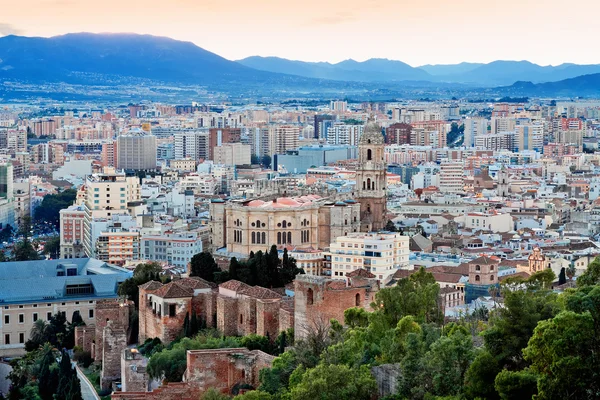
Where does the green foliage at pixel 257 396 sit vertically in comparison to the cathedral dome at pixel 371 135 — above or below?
below

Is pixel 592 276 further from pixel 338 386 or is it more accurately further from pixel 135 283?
pixel 135 283

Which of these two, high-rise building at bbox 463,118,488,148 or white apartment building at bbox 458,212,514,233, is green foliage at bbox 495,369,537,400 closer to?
white apartment building at bbox 458,212,514,233

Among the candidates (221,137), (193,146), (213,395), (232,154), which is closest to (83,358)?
(213,395)

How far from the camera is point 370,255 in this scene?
29.3 m

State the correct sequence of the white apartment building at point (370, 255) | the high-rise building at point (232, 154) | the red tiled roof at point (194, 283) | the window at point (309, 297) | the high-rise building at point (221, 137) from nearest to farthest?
the window at point (309, 297) → the red tiled roof at point (194, 283) → the white apartment building at point (370, 255) → the high-rise building at point (232, 154) → the high-rise building at point (221, 137)

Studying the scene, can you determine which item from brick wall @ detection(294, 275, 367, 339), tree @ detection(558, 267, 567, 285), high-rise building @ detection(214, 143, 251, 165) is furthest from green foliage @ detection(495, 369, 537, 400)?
high-rise building @ detection(214, 143, 251, 165)

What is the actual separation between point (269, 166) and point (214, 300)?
58964mm

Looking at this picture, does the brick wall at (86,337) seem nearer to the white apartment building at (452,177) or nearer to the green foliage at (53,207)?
the green foliage at (53,207)

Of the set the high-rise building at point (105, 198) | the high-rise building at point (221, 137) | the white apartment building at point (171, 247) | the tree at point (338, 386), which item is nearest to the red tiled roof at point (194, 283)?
the tree at point (338, 386)

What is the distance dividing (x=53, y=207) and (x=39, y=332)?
87.8ft

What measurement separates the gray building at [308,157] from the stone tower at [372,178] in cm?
3733

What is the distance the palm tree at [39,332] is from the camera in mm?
26047

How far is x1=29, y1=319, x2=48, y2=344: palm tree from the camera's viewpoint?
26.0 m

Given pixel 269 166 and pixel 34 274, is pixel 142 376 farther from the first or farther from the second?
pixel 269 166
